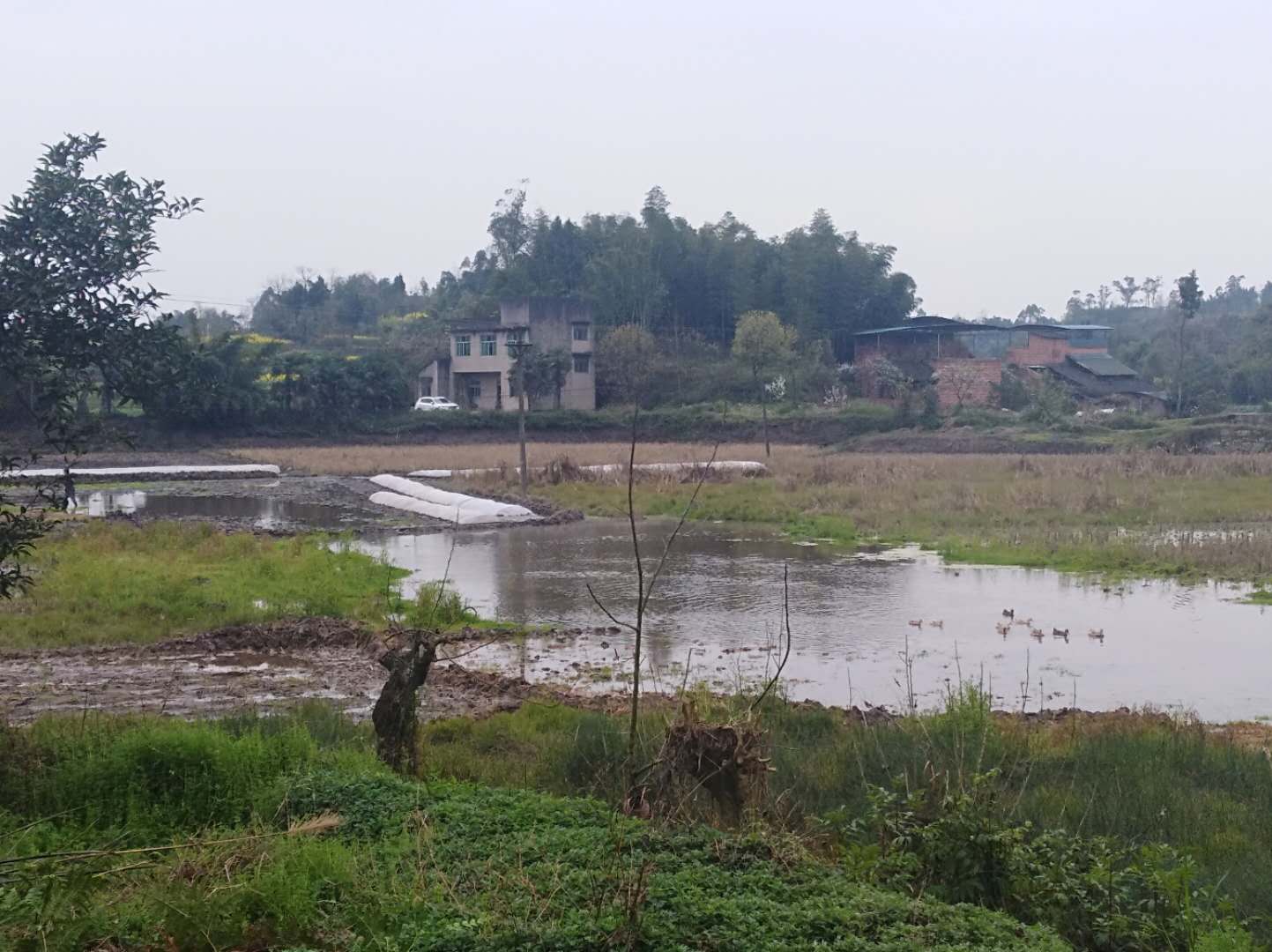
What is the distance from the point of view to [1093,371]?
5034 centimetres

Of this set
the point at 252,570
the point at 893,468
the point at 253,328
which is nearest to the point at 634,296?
the point at 253,328

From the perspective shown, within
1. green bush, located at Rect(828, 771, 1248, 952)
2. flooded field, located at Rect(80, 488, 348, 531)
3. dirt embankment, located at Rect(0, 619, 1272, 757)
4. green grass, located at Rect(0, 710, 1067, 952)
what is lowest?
dirt embankment, located at Rect(0, 619, 1272, 757)

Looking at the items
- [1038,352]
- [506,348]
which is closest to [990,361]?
[1038,352]

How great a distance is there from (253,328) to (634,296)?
26.7 metres

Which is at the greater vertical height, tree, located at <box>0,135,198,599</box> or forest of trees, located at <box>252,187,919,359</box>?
forest of trees, located at <box>252,187,919,359</box>

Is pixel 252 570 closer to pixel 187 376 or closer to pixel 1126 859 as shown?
pixel 187 376

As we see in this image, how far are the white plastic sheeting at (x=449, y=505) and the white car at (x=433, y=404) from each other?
21909mm

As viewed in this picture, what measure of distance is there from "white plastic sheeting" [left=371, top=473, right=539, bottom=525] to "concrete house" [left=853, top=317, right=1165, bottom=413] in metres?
27.4

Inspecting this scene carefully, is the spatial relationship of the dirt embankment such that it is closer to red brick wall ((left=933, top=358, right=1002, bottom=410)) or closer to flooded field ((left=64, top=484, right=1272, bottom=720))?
flooded field ((left=64, top=484, right=1272, bottom=720))

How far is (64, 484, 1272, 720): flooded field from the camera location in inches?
400

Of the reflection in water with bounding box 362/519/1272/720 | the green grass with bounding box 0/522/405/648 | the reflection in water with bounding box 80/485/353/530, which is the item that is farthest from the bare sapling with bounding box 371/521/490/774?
the reflection in water with bounding box 80/485/353/530

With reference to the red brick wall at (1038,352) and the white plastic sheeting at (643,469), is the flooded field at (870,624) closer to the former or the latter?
the white plastic sheeting at (643,469)

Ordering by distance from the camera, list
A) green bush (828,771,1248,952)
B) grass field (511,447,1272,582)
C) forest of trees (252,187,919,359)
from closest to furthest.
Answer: green bush (828,771,1248,952)
grass field (511,447,1272,582)
forest of trees (252,187,919,359)

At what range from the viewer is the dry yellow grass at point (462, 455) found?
34312mm
